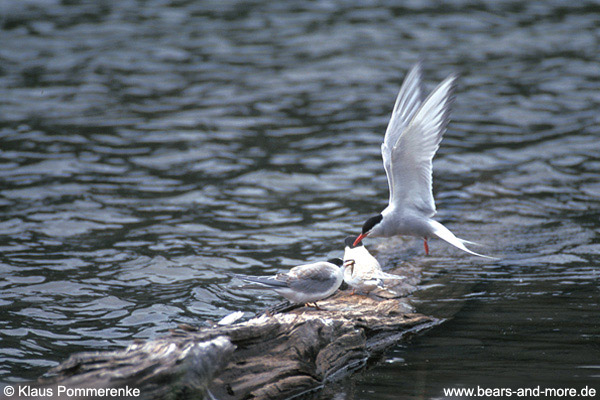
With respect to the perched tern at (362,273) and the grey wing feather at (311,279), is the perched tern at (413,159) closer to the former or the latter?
the perched tern at (362,273)

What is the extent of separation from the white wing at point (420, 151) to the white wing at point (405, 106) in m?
0.11

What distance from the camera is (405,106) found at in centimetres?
629

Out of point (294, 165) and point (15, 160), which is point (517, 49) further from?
point (15, 160)

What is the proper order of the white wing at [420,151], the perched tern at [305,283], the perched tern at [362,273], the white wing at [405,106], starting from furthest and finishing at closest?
1. the white wing at [405,106]
2. the white wing at [420,151]
3. the perched tern at [362,273]
4. the perched tern at [305,283]

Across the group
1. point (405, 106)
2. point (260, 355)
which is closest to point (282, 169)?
point (405, 106)

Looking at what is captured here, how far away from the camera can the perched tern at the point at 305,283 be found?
5.07m

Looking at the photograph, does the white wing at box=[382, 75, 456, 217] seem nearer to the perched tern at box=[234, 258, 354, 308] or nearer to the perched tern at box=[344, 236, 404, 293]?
the perched tern at box=[344, 236, 404, 293]

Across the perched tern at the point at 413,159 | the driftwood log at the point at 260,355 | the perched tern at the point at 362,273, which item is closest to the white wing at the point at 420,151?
the perched tern at the point at 413,159

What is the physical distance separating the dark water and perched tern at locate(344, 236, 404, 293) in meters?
0.50

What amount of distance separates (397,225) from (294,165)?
138 inches


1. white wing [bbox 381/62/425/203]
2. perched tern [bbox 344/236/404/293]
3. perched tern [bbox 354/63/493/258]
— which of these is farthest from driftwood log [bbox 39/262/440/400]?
white wing [bbox 381/62/425/203]

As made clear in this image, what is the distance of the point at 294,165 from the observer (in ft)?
31.4

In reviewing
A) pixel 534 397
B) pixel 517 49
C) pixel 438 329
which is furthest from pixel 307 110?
pixel 534 397

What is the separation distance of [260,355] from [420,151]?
7.81 feet
